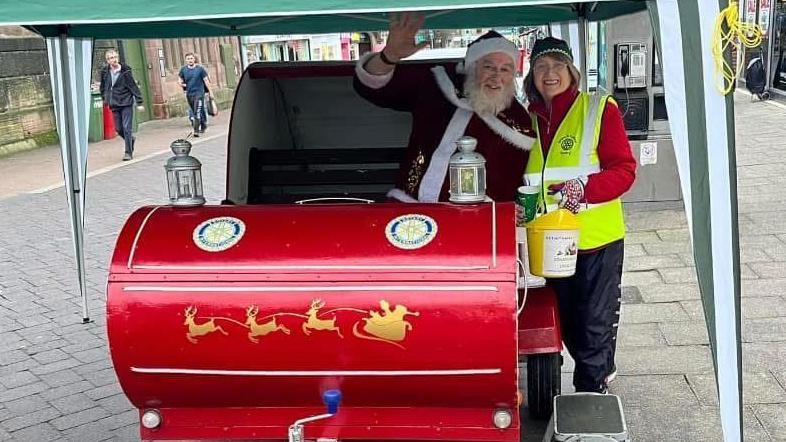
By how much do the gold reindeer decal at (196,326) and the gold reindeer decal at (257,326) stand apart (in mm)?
94

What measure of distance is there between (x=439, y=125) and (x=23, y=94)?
501 inches

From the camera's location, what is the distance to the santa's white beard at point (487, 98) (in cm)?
340

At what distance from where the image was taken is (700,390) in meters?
3.95

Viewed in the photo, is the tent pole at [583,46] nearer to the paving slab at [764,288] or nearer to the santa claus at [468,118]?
the santa claus at [468,118]

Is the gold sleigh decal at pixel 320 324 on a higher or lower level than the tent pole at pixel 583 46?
lower

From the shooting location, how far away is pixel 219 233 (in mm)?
2906

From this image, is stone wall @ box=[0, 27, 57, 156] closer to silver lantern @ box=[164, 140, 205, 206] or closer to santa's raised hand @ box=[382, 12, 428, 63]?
silver lantern @ box=[164, 140, 205, 206]

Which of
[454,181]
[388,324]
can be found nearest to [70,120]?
[454,181]

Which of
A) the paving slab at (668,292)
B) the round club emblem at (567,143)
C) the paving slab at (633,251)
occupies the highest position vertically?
the round club emblem at (567,143)

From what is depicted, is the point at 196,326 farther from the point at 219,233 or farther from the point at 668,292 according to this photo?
the point at 668,292

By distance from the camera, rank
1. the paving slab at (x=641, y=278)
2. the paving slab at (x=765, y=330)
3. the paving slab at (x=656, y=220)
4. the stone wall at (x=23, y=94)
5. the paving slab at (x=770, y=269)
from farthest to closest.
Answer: the stone wall at (x=23, y=94) → the paving slab at (x=656, y=220) → the paving slab at (x=641, y=278) → the paving slab at (x=770, y=269) → the paving slab at (x=765, y=330)

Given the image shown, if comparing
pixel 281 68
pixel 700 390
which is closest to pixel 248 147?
pixel 281 68

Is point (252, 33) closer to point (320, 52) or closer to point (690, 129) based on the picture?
point (690, 129)

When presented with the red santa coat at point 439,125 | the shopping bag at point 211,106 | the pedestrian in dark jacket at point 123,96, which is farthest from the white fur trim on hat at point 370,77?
the shopping bag at point 211,106
